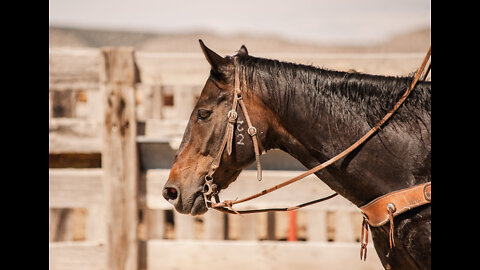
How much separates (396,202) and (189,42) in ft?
137

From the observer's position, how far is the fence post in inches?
143

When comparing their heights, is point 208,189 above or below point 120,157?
below

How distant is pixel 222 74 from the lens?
2.19m

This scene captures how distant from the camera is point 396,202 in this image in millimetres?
2021

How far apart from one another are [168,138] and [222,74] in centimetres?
157

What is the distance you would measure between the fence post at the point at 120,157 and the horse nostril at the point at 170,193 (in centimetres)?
146

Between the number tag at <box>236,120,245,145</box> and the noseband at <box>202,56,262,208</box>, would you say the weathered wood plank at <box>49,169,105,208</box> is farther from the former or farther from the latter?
the number tag at <box>236,120,245,145</box>

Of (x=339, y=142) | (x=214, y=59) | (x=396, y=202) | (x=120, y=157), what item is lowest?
(x=396, y=202)

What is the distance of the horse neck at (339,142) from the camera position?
2.09 m

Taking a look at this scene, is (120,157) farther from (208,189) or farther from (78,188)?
(208,189)

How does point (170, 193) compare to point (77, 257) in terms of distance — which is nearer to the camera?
point (170, 193)

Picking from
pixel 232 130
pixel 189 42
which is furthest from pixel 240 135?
pixel 189 42
